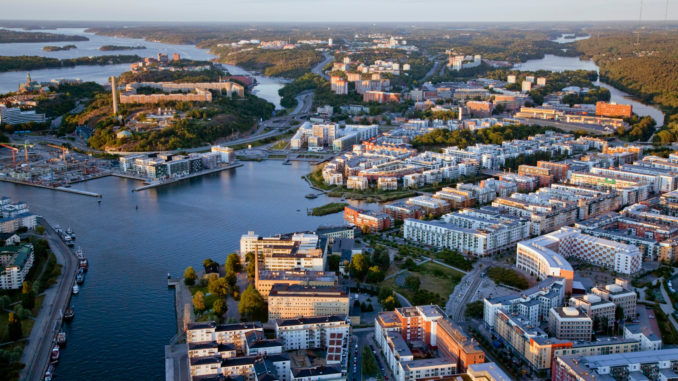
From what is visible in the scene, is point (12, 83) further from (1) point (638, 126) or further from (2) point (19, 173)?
(1) point (638, 126)

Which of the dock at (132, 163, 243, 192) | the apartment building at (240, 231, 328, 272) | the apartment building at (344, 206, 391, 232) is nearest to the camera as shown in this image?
the apartment building at (240, 231, 328, 272)

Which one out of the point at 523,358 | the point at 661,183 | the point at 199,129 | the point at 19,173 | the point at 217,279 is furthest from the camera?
the point at 199,129

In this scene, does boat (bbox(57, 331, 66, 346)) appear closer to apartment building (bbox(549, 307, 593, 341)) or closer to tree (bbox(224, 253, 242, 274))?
tree (bbox(224, 253, 242, 274))

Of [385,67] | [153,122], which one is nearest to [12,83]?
[153,122]

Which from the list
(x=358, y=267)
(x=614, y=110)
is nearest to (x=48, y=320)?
(x=358, y=267)

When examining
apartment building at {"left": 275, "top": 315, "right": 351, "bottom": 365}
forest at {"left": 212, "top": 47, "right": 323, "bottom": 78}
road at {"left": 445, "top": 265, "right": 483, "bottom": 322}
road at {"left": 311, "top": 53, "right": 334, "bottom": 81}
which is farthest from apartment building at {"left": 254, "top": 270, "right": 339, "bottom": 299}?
forest at {"left": 212, "top": 47, "right": 323, "bottom": 78}

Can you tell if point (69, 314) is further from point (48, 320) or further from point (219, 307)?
point (219, 307)

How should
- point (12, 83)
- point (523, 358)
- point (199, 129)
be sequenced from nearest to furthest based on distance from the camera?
Answer: point (523, 358) < point (199, 129) < point (12, 83)
